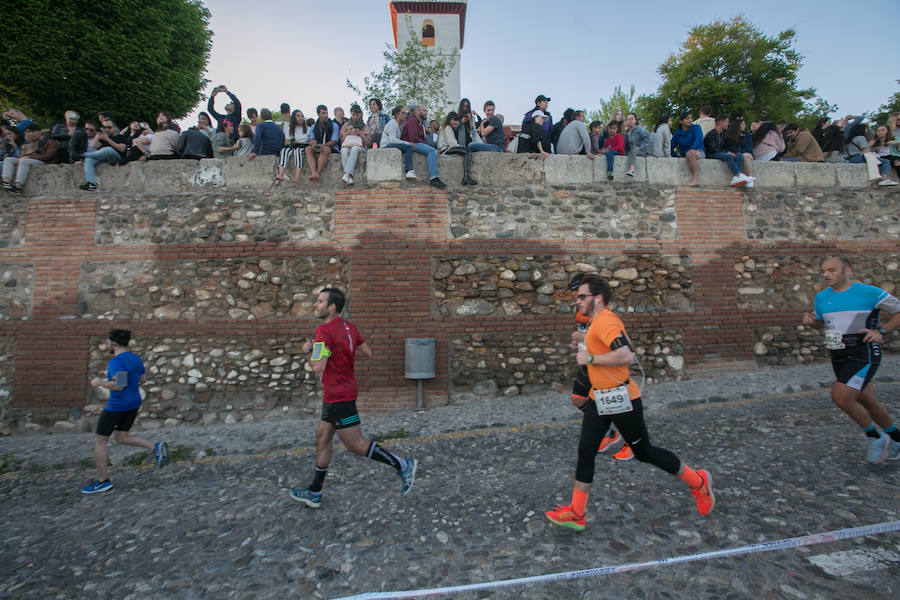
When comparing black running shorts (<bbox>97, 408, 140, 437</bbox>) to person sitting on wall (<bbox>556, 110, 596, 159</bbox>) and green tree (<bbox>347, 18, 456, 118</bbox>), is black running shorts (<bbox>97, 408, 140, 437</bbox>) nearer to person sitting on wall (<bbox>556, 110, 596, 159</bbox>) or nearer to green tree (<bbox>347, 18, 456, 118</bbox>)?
person sitting on wall (<bbox>556, 110, 596, 159</bbox>)


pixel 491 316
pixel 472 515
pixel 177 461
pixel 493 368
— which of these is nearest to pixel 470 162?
pixel 491 316

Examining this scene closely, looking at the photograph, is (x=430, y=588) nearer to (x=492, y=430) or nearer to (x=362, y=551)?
(x=362, y=551)

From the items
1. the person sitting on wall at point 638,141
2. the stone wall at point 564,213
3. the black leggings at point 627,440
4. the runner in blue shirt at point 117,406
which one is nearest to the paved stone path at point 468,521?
the runner in blue shirt at point 117,406

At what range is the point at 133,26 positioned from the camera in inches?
505

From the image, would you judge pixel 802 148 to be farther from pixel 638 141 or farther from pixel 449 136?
pixel 449 136

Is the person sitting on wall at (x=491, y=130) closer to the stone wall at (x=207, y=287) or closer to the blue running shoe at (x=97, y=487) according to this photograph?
the stone wall at (x=207, y=287)

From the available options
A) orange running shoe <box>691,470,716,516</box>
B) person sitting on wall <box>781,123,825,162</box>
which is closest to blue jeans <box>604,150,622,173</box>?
person sitting on wall <box>781,123,825,162</box>

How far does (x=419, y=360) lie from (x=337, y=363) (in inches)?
110

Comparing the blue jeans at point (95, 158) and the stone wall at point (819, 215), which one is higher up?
the blue jeans at point (95, 158)

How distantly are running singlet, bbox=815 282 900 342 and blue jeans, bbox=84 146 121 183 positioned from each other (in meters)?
9.88

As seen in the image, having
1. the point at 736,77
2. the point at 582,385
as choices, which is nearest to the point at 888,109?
the point at 736,77

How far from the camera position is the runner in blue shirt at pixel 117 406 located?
4660 millimetres

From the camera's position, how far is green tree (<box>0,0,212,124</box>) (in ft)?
37.0

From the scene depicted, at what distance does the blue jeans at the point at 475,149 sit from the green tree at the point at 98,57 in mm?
11813
